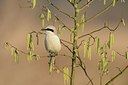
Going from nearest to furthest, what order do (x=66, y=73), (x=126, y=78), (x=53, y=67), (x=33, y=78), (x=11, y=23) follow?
(x=66, y=73), (x=53, y=67), (x=126, y=78), (x=33, y=78), (x=11, y=23)

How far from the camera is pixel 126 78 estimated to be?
430 cm

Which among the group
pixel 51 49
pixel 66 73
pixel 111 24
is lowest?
pixel 66 73

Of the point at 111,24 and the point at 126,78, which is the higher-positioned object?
the point at 111,24

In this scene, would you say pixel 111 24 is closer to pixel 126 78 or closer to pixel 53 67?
pixel 126 78

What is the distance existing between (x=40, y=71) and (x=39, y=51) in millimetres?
229

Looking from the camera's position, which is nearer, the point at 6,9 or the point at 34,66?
the point at 34,66

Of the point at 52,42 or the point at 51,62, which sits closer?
the point at 51,62

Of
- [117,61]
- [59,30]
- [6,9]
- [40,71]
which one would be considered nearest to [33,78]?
[40,71]

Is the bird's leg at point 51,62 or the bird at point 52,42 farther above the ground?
the bird at point 52,42

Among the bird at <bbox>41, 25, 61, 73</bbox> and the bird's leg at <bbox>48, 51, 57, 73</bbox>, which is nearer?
the bird's leg at <bbox>48, 51, 57, 73</bbox>


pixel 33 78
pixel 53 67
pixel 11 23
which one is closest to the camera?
pixel 53 67

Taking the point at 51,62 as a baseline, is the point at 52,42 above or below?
above

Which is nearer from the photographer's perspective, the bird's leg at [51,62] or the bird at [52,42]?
the bird's leg at [51,62]

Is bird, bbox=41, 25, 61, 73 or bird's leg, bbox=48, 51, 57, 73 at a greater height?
bird, bbox=41, 25, 61, 73
